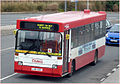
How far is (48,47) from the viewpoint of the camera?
49.1 feet

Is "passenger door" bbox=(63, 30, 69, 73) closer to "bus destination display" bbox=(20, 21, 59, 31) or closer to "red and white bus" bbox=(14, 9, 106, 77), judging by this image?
"red and white bus" bbox=(14, 9, 106, 77)

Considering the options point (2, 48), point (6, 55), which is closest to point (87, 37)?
point (6, 55)

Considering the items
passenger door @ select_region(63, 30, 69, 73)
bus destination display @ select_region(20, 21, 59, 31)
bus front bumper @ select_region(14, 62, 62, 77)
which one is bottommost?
bus front bumper @ select_region(14, 62, 62, 77)

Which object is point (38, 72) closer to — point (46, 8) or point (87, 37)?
point (87, 37)

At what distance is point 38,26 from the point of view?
15.1 m

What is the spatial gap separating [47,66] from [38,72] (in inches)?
17.8

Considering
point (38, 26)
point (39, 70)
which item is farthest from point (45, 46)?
point (39, 70)

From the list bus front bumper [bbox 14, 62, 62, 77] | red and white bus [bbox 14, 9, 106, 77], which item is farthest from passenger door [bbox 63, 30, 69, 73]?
bus front bumper [bbox 14, 62, 62, 77]

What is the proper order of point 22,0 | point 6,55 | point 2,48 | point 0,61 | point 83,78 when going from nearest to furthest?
point 83,78, point 0,61, point 6,55, point 2,48, point 22,0

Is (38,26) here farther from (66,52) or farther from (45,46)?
(66,52)

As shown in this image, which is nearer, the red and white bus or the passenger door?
the red and white bus

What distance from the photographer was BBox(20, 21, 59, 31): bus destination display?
14.9 m

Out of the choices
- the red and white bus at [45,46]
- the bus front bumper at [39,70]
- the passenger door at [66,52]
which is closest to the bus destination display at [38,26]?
the red and white bus at [45,46]

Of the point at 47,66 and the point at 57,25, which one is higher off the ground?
the point at 57,25
